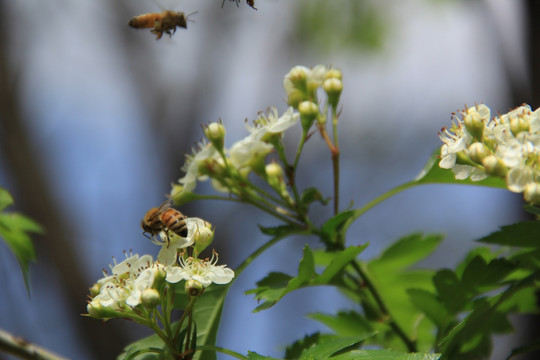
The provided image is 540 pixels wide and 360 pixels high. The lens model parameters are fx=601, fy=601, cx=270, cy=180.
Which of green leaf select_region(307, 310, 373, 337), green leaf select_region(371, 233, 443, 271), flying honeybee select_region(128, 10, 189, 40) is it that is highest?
flying honeybee select_region(128, 10, 189, 40)

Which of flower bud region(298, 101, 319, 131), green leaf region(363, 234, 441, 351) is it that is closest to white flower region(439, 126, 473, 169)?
flower bud region(298, 101, 319, 131)

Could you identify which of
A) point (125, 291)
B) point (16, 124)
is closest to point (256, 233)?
point (16, 124)

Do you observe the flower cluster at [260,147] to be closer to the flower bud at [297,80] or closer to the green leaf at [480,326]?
the flower bud at [297,80]

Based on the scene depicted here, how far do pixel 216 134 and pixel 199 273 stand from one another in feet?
1.66

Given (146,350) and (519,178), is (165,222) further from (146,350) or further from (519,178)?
(519,178)

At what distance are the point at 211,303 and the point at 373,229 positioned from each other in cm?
673

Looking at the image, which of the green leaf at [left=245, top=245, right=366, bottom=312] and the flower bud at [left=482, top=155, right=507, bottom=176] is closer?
the flower bud at [left=482, top=155, right=507, bottom=176]

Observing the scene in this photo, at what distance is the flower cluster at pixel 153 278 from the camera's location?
4.38 feet

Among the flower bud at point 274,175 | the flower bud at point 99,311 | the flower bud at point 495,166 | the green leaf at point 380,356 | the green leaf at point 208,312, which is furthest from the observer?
the flower bud at point 274,175

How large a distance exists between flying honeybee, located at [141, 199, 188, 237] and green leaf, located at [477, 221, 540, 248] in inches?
29.9

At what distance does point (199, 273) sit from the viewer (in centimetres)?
144

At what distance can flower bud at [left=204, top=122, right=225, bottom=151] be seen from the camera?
179 centimetres

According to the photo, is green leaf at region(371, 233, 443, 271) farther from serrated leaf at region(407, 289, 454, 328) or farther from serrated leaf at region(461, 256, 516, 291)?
serrated leaf at region(461, 256, 516, 291)

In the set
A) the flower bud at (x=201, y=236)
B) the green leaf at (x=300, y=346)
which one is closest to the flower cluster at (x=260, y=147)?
the flower bud at (x=201, y=236)
